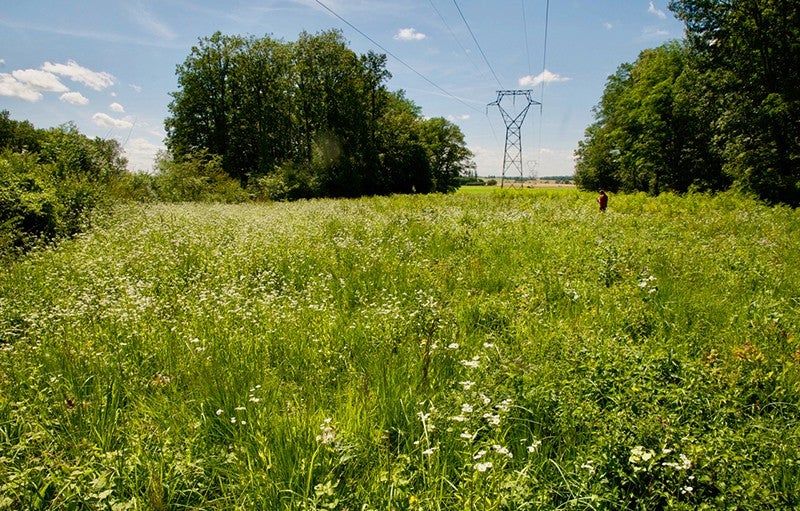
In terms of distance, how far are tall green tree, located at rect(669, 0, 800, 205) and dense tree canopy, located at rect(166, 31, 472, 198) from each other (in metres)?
32.9

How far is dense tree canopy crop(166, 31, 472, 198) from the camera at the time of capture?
42.9 metres

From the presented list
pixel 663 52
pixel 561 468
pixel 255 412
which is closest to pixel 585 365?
pixel 561 468

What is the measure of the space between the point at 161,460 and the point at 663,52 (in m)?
52.0

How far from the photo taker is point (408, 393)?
3.12 m

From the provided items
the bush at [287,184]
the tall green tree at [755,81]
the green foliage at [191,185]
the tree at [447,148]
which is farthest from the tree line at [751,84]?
the tree at [447,148]

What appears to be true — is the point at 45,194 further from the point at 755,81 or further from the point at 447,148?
the point at 447,148

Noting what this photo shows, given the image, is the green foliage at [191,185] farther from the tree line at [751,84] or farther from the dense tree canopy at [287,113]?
the tree line at [751,84]

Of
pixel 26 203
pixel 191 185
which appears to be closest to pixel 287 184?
pixel 191 185

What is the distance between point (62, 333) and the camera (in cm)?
436

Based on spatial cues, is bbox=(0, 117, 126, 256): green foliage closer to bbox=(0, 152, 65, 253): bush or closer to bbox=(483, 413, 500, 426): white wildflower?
bbox=(0, 152, 65, 253): bush

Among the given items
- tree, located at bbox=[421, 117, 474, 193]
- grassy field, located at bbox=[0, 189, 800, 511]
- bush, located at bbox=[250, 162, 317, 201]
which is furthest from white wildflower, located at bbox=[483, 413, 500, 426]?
tree, located at bbox=[421, 117, 474, 193]

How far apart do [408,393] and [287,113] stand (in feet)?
163

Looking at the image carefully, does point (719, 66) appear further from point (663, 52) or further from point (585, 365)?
point (585, 365)

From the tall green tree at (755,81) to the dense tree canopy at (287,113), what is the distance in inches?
1296
